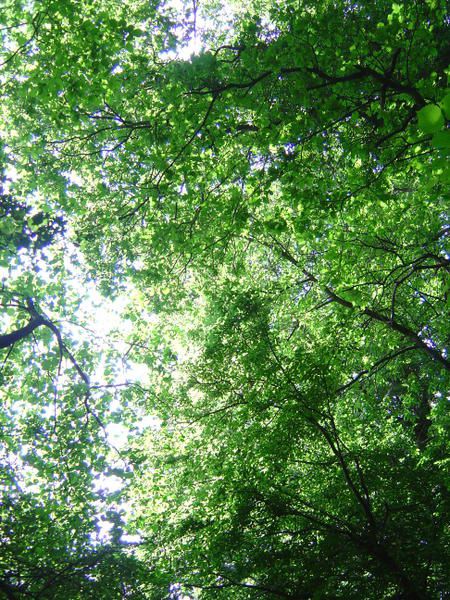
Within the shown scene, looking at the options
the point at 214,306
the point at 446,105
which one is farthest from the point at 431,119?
the point at 214,306

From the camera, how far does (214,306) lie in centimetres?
769

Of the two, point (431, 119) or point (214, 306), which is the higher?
point (214, 306)

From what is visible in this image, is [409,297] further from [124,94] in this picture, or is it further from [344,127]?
[124,94]

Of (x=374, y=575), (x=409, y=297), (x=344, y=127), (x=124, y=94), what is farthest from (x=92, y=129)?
(x=409, y=297)

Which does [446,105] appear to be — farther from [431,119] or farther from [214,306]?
[214,306]

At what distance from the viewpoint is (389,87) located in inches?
196

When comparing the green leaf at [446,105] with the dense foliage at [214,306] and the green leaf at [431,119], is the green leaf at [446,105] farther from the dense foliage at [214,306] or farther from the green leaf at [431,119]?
the dense foliage at [214,306]

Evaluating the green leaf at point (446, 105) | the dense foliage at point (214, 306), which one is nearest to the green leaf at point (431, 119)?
the green leaf at point (446, 105)

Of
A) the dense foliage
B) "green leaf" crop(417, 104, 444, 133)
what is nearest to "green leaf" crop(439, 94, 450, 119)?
"green leaf" crop(417, 104, 444, 133)

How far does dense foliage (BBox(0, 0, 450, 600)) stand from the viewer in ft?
16.0

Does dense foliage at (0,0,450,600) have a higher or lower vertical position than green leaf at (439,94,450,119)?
higher

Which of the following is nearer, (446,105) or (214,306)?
(446,105)

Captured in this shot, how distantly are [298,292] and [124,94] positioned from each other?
744cm

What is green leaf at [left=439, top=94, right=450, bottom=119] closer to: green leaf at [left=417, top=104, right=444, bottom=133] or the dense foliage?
green leaf at [left=417, top=104, right=444, bottom=133]
